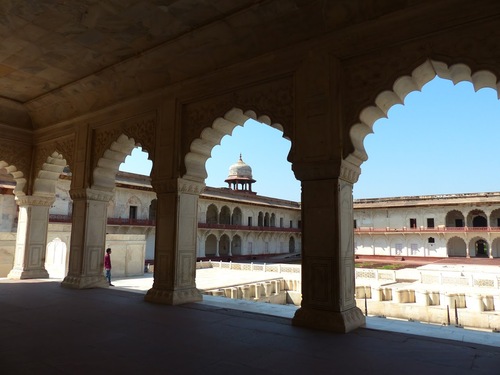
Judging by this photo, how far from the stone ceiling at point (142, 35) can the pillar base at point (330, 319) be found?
3.34m

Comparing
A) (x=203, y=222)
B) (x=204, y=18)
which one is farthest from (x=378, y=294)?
(x=203, y=222)

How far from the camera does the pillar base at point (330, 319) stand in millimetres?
4266

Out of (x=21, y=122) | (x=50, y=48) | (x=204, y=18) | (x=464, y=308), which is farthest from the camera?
(x=464, y=308)

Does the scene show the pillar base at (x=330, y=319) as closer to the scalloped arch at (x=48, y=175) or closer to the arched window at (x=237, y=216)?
the scalloped arch at (x=48, y=175)

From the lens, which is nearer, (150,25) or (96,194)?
(150,25)

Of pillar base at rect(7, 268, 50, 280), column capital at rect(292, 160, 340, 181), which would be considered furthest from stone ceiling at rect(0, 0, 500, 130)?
pillar base at rect(7, 268, 50, 280)

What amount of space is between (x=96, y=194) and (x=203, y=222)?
801 inches

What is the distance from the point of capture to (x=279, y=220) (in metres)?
37.6

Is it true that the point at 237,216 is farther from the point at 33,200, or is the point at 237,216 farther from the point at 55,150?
the point at 55,150

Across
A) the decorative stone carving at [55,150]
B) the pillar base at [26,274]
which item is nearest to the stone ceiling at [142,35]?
the decorative stone carving at [55,150]

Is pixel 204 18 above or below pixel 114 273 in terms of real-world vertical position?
above

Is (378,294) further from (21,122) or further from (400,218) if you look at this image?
(400,218)

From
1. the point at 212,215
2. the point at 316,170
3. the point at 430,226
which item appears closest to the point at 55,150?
the point at 316,170

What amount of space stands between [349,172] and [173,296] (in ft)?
10.7
